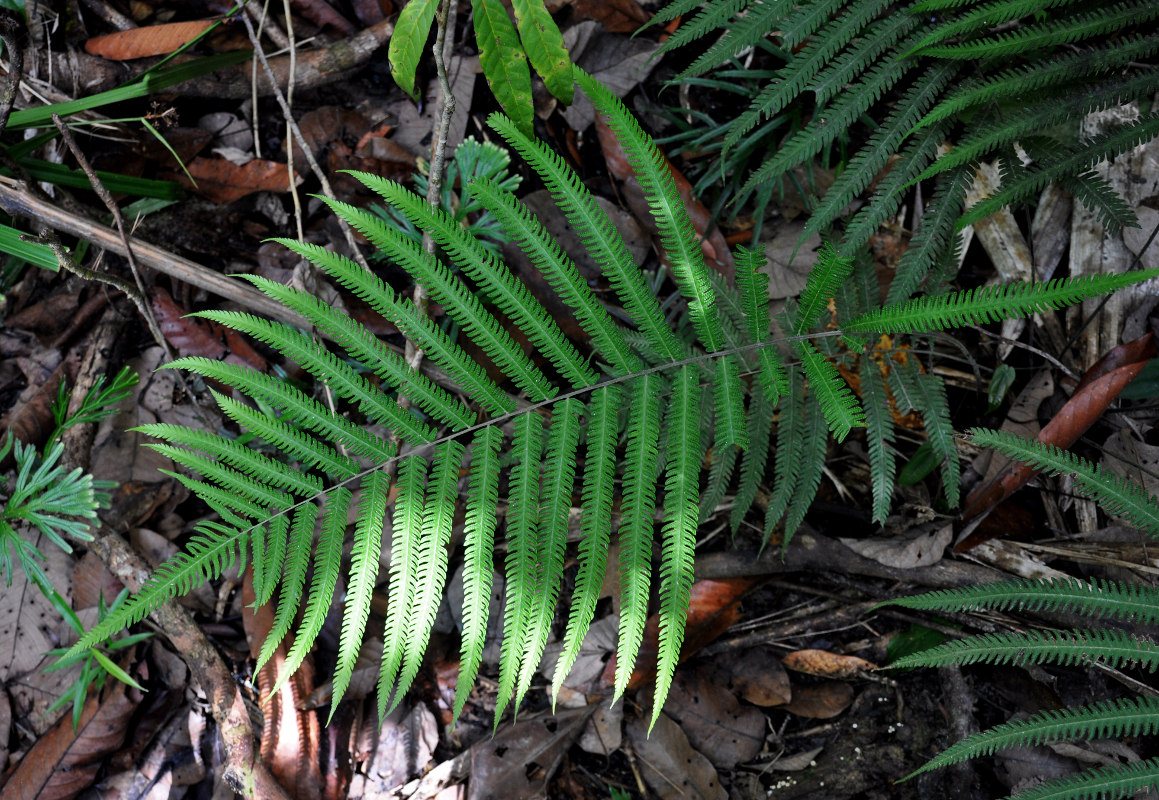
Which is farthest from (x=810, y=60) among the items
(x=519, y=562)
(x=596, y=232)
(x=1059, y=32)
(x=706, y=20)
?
(x=519, y=562)

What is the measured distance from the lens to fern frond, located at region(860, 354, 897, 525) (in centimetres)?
233

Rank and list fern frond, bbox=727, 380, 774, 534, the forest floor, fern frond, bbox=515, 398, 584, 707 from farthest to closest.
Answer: the forest floor, fern frond, bbox=727, 380, 774, 534, fern frond, bbox=515, 398, 584, 707

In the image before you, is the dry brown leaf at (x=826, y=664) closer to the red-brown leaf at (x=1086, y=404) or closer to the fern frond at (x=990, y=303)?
the red-brown leaf at (x=1086, y=404)

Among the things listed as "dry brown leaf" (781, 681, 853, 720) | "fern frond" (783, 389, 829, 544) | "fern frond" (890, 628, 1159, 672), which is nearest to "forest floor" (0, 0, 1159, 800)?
"dry brown leaf" (781, 681, 853, 720)

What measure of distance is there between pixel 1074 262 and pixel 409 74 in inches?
93.3

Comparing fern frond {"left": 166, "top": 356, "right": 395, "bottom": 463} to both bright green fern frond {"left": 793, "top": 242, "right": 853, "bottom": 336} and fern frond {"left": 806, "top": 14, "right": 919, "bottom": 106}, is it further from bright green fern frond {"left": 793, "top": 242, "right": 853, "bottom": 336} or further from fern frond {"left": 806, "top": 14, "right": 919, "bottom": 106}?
fern frond {"left": 806, "top": 14, "right": 919, "bottom": 106}

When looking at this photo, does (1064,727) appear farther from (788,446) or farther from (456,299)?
(456,299)

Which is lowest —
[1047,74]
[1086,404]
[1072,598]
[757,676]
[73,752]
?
[757,676]

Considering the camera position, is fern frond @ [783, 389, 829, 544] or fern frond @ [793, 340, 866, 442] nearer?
fern frond @ [793, 340, 866, 442]

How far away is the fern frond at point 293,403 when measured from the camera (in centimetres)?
196

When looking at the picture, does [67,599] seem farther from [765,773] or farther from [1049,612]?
[1049,612]

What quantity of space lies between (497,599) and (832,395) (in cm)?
156

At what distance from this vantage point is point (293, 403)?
1989 mm

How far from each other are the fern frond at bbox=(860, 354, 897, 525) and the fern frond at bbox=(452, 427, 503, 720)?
1.17 m
